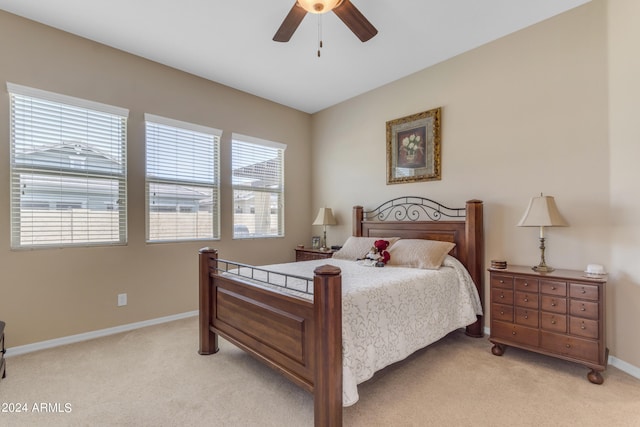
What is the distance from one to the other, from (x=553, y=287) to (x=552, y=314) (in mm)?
217

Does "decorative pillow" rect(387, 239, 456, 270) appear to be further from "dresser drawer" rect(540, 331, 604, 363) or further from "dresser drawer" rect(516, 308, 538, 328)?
"dresser drawer" rect(540, 331, 604, 363)

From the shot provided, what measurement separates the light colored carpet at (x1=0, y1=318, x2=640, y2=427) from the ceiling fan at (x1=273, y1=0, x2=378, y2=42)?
2.65 m

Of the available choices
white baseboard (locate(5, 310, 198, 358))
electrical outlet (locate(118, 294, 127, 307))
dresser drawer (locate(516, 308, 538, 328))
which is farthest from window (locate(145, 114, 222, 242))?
dresser drawer (locate(516, 308, 538, 328))

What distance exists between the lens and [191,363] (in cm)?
256

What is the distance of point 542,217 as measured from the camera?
8.32ft

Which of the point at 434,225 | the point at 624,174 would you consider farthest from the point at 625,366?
the point at 434,225

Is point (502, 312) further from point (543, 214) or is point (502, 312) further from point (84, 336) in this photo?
point (84, 336)

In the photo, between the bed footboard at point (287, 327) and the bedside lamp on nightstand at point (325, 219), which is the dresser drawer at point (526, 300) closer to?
the bed footboard at point (287, 327)

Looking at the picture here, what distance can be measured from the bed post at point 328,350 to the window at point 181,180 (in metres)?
2.69

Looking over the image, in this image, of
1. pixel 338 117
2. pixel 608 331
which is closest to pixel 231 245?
pixel 338 117

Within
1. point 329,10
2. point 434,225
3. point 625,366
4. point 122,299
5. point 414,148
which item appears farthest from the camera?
point 414,148

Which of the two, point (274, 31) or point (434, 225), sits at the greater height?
point (274, 31)

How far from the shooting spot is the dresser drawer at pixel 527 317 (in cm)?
251

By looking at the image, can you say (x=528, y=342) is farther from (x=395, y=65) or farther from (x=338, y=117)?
(x=338, y=117)
